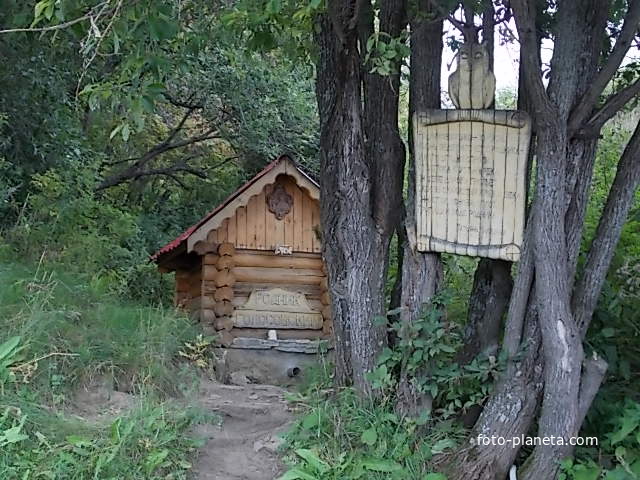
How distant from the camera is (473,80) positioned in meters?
5.12

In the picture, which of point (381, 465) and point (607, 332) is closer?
point (381, 465)

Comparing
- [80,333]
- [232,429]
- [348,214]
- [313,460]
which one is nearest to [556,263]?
[348,214]

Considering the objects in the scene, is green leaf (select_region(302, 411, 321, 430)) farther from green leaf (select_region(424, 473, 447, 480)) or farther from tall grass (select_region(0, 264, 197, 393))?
tall grass (select_region(0, 264, 197, 393))

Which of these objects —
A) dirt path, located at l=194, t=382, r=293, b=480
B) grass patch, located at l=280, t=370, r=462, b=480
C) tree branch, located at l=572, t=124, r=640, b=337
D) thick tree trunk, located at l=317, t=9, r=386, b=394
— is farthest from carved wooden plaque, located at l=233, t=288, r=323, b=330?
tree branch, located at l=572, t=124, r=640, b=337

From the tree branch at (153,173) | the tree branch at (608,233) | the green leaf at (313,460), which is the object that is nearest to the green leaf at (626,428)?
the tree branch at (608,233)

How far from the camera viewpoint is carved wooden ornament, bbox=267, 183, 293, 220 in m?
10.0

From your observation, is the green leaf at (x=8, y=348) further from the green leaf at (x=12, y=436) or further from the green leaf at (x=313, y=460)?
the green leaf at (x=313, y=460)

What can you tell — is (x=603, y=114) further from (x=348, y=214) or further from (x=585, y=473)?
(x=585, y=473)

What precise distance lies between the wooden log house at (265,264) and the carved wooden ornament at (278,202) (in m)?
0.01

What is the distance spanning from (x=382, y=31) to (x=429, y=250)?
5.25 ft

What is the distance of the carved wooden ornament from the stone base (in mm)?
1756

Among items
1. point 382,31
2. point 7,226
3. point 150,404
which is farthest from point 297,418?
point 7,226

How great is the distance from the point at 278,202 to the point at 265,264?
0.81 metres

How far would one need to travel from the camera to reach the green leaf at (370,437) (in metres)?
5.16
